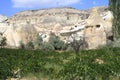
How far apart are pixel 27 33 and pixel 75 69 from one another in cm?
3313

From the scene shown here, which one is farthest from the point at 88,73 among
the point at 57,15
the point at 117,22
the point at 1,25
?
the point at 57,15

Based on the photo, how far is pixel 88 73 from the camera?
10.1 meters

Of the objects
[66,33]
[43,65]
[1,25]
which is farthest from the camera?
[66,33]

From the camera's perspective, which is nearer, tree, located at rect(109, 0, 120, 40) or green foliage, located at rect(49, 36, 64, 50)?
tree, located at rect(109, 0, 120, 40)

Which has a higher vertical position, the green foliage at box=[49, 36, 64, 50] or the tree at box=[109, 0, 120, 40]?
the tree at box=[109, 0, 120, 40]

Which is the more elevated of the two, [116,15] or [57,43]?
[116,15]

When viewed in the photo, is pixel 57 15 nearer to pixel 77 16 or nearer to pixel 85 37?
pixel 77 16

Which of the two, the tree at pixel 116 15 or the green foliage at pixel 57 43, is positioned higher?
the tree at pixel 116 15

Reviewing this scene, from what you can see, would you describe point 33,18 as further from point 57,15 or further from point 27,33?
point 27,33

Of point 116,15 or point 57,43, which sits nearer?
point 116,15

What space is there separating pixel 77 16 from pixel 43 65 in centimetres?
8324

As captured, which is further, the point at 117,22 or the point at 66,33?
the point at 66,33

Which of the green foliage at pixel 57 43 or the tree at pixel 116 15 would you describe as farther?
the green foliage at pixel 57 43

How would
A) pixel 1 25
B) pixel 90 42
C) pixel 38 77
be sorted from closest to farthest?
1. pixel 38 77
2. pixel 90 42
3. pixel 1 25
